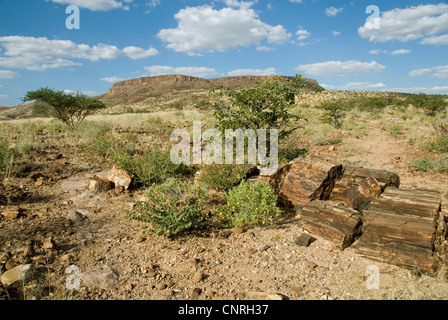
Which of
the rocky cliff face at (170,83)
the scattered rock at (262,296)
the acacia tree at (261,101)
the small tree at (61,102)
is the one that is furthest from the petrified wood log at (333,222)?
the rocky cliff face at (170,83)

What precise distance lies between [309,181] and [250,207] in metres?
1.26

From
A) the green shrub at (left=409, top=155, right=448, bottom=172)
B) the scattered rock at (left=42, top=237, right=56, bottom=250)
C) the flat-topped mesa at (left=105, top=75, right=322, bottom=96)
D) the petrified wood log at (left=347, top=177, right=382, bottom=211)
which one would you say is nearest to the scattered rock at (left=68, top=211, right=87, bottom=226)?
the scattered rock at (left=42, top=237, right=56, bottom=250)

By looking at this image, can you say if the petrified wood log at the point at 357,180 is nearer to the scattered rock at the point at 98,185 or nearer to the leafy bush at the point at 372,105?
the scattered rock at the point at 98,185

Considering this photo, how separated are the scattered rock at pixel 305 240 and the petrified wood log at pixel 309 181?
0.89 m

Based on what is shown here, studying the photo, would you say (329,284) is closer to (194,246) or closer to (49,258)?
(194,246)

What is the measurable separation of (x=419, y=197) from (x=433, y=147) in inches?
240

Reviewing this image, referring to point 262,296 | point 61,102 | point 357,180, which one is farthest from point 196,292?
point 61,102

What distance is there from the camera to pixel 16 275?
2830 millimetres

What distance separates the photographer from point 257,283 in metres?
2.96

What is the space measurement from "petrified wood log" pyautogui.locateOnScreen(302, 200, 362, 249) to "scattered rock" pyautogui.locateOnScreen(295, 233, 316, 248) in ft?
0.65

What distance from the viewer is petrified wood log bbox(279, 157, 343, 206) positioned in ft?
15.4

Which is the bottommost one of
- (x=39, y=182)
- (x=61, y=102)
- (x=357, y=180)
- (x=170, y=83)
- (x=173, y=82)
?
(x=39, y=182)

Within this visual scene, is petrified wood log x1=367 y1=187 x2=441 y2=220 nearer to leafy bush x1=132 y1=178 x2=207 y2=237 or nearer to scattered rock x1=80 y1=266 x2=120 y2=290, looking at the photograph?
leafy bush x1=132 y1=178 x2=207 y2=237

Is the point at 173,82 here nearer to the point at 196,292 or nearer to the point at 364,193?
the point at 364,193
